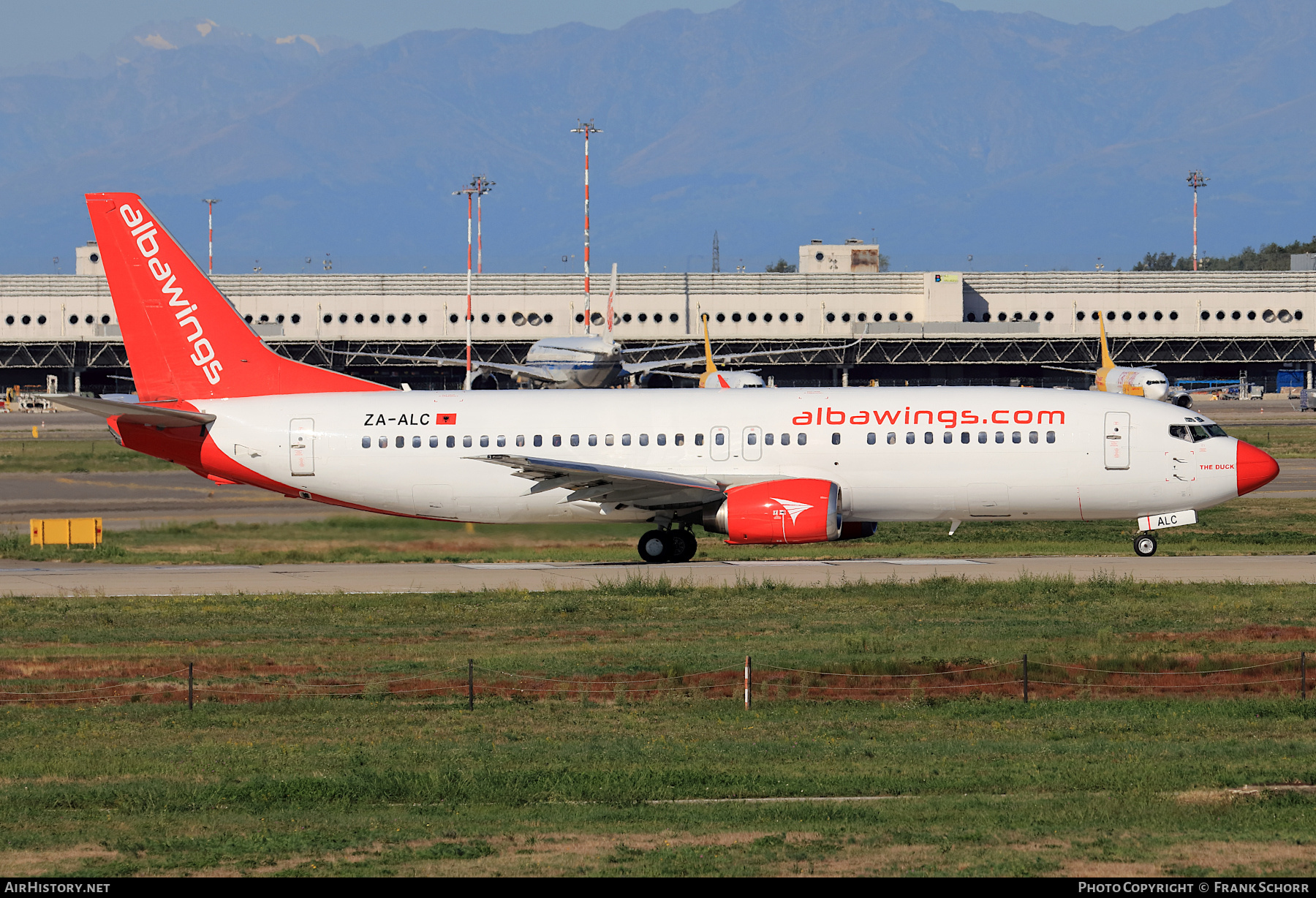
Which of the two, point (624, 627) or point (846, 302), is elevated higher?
point (846, 302)

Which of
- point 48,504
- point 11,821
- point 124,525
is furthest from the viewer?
point 48,504

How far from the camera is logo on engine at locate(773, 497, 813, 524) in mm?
34594

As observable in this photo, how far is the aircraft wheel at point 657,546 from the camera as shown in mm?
37531

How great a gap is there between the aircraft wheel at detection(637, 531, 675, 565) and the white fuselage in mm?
984

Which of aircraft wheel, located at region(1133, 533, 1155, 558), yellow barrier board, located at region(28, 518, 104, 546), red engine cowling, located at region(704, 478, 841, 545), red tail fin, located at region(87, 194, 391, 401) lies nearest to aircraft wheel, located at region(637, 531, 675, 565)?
red engine cowling, located at region(704, 478, 841, 545)

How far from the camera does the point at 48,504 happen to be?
180 ft

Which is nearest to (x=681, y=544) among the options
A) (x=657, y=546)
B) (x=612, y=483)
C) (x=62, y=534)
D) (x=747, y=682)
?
(x=657, y=546)

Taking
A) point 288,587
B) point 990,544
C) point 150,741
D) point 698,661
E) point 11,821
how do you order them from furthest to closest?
point 990,544 < point 288,587 < point 698,661 < point 150,741 < point 11,821

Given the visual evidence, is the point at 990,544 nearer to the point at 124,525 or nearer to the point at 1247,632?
the point at 1247,632

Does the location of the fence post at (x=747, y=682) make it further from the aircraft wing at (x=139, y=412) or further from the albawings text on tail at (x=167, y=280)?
the albawings text on tail at (x=167, y=280)

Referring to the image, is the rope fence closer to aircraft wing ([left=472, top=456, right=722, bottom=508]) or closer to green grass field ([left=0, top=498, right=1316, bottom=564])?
aircraft wing ([left=472, top=456, right=722, bottom=508])

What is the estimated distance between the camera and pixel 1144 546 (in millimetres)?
37625

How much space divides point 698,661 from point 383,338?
12343 cm

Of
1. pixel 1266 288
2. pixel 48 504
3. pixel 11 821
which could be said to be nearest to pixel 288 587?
pixel 11 821
